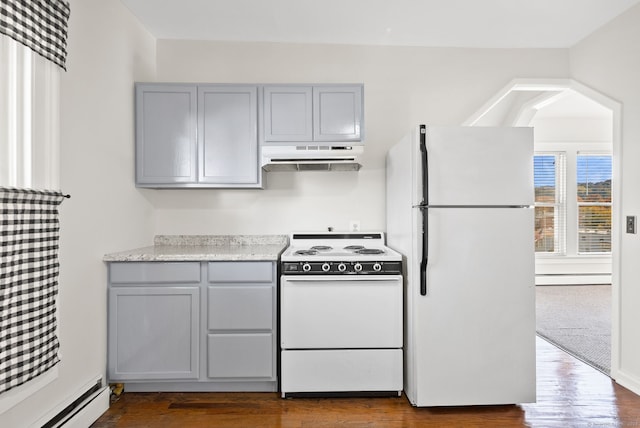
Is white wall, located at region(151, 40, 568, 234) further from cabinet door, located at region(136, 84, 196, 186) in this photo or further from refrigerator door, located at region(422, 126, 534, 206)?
refrigerator door, located at region(422, 126, 534, 206)

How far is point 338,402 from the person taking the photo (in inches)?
102

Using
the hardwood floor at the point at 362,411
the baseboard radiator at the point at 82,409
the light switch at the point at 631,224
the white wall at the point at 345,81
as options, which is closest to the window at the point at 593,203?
the white wall at the point at 345,81

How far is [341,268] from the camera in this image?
8.52 feet

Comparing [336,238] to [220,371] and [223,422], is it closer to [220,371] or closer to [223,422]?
[220,371]

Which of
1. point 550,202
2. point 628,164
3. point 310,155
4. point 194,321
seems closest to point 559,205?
point 550,202

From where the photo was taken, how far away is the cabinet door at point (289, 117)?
3.02 metres

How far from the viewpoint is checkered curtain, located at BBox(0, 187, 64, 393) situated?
5.44 feet

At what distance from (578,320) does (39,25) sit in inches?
207

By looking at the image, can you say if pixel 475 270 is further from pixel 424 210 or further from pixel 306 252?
pixel 306 252

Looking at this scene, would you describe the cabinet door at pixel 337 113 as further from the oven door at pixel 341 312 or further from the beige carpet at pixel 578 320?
the beige carpet at pixel 578 320

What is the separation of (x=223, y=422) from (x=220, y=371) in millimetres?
360

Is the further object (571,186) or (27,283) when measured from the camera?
(571,186)

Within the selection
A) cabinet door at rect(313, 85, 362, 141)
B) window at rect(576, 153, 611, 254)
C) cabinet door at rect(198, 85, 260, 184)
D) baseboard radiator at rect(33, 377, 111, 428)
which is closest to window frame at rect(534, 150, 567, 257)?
window at rect(576, 153, 611, 254)

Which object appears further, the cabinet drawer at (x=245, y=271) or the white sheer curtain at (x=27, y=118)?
the cabinet drawer at (x=245, y=271)
